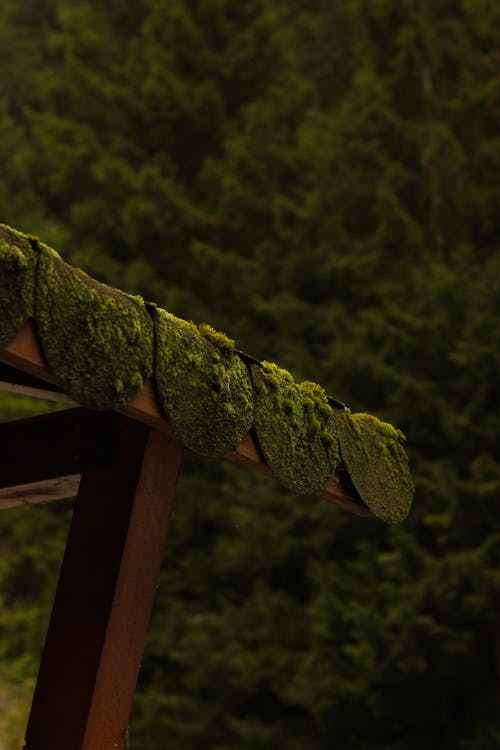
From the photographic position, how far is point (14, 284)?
2.00 metres

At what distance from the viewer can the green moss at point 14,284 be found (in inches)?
77.6

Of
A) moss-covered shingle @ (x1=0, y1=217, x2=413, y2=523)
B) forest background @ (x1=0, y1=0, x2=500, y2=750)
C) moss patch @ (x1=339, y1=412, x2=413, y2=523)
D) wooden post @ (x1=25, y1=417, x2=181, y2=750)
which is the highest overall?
forest background @ (x1=0, y1=0, x2=500, y2=750)

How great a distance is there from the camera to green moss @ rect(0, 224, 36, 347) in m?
1.97

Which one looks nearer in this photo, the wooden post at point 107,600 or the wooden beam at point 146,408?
the wooden beam at point 146,408

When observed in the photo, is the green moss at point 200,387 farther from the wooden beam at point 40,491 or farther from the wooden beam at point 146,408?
the wooden beam at point 40,491

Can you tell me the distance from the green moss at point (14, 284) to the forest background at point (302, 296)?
994 cm

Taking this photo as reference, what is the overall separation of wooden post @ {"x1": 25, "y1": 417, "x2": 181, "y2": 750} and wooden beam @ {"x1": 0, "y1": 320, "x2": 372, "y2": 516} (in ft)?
0.63

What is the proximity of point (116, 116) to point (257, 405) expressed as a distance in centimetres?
1876

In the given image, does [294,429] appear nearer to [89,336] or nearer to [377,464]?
[377,464]

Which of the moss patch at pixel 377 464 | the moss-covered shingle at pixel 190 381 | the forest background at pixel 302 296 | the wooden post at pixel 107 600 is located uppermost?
the forest background at pixel 302 296

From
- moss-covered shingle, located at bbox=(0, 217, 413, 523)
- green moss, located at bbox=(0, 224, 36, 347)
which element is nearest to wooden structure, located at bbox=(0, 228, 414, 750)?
moss-covered shingle, located at bbox=(0, 217, 413, 523)

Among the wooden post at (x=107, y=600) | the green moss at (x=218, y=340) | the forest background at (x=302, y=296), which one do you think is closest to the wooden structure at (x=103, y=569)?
the wooden post at (x=107, y=600)

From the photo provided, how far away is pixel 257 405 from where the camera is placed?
274cm

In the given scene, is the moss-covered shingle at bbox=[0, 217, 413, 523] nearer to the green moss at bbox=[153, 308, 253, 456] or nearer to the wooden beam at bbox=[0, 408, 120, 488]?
the green moss at bbox=[153, 308, 253, 456]
